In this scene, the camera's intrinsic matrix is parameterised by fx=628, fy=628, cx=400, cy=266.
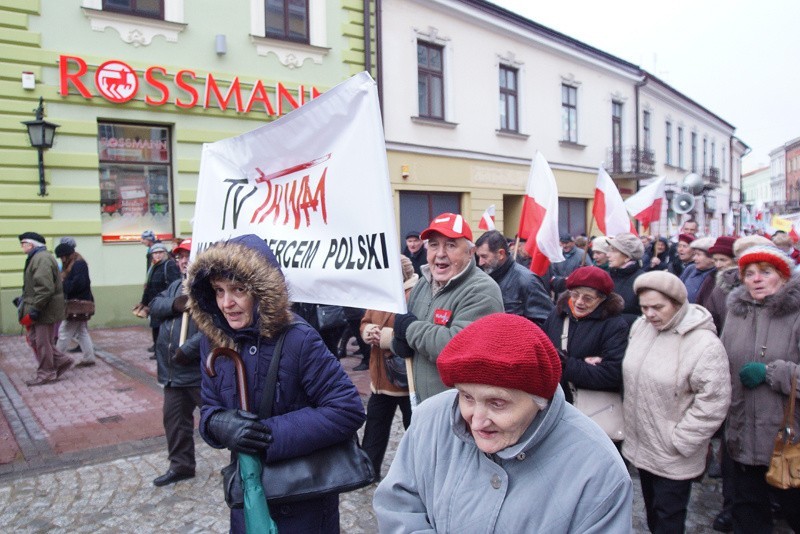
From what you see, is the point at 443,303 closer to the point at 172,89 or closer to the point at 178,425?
the point at 178,425

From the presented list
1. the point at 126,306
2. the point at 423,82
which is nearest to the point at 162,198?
the point at 126,306

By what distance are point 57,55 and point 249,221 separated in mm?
8974

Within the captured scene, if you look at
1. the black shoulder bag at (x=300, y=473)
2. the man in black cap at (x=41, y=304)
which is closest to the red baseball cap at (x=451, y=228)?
the black shoulder bag at (x=300, y=473)

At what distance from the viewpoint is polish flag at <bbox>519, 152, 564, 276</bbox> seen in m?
5.79

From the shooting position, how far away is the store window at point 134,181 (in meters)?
11.4

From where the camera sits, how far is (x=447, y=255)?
11.5 feet

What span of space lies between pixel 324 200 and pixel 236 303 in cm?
97

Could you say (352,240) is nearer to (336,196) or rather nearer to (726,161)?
(336,196)

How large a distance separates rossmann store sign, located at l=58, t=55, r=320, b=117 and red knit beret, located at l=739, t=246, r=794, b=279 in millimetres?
10594

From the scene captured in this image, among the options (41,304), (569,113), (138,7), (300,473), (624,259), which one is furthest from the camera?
(569,113)

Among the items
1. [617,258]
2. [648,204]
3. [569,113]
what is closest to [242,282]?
[617,258]

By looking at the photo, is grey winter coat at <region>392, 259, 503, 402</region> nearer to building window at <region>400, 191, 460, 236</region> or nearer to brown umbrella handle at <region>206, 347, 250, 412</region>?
brown umbrella handle at <region>206, 347, 250, 412</region>

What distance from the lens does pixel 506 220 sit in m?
19.1

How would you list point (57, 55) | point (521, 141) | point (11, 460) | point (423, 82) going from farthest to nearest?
point (521, 141)
point (423, 82)
point (57, 55)
point (11, 460)
